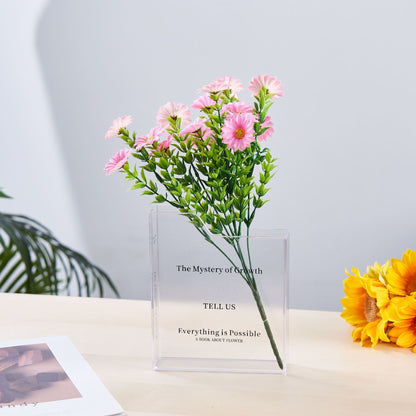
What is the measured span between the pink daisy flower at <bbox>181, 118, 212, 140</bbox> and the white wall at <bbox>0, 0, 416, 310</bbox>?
1.56m

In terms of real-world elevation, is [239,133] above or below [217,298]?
above

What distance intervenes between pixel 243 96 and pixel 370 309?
1.58 m

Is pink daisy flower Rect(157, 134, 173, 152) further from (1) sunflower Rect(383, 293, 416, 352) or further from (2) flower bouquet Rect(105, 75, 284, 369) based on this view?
(1) sunflower Rect(383, 293, 416, 352)

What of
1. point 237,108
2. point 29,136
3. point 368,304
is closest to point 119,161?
point 237,108

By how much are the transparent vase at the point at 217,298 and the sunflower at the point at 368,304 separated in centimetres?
14

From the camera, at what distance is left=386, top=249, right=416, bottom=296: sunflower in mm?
734

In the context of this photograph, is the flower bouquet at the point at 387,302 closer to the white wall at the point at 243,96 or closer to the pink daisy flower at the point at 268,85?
the pink daisy flower at the point at 268,85

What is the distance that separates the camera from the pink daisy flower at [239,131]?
2.04ft

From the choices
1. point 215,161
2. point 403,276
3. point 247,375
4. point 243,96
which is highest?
point 243,96

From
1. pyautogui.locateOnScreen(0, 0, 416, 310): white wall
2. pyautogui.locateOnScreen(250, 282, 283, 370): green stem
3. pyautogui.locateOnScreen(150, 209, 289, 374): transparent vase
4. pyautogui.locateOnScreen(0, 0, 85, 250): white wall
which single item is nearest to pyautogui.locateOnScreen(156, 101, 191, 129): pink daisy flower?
pyautogui.locateOnScreen(150, 209, 289, 374): transparent vase

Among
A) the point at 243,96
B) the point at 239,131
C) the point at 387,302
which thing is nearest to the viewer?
the point at 239,131

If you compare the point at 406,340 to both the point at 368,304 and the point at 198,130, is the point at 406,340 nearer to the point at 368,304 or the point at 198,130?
the point at 368,304

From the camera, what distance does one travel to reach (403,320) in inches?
28.7

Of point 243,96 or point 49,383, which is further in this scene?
point 243,96
